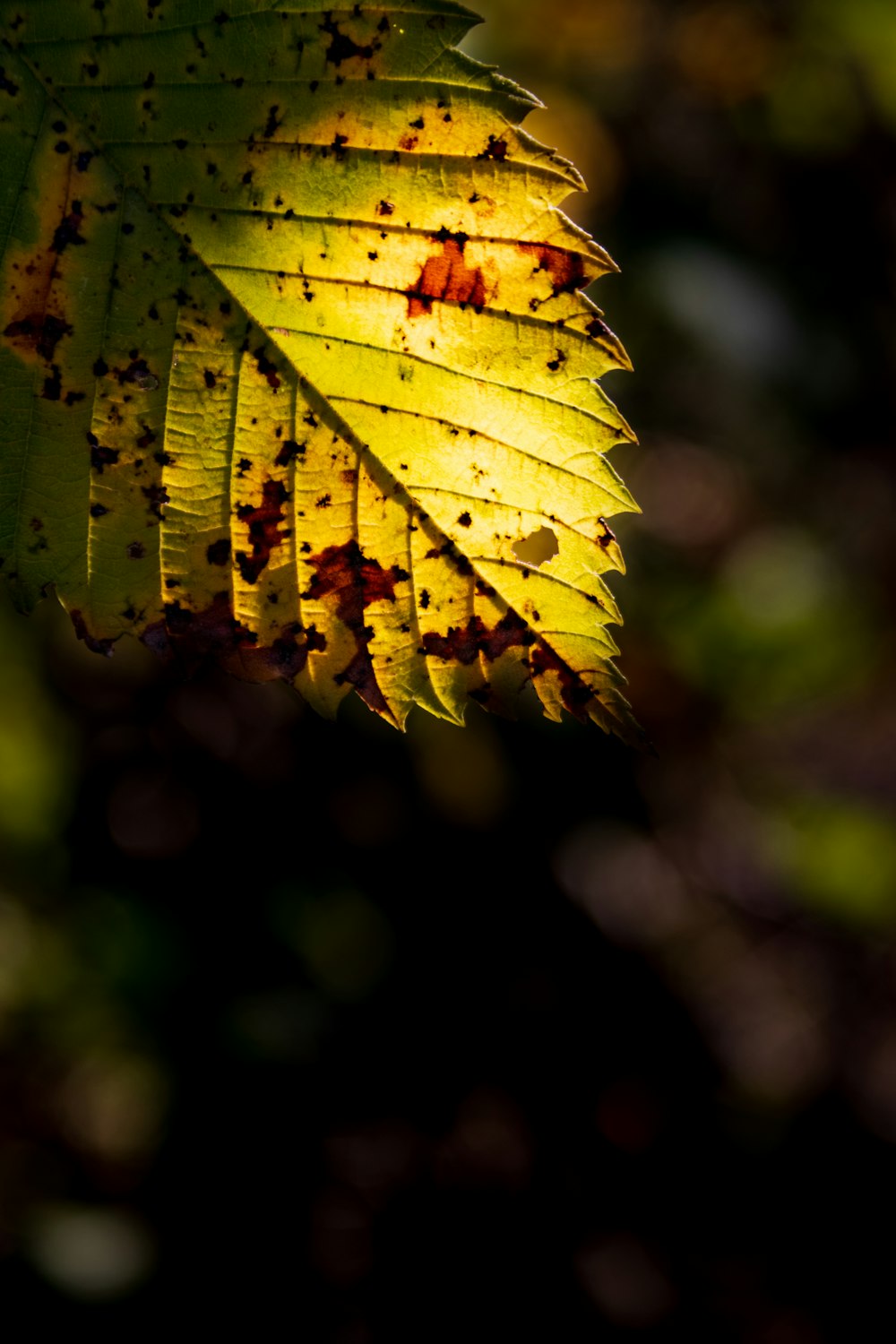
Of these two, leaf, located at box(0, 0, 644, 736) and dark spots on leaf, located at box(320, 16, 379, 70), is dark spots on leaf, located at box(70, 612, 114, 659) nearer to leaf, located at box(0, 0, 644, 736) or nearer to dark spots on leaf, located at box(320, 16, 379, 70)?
leaf, located at box(0, 0, 644, 736)

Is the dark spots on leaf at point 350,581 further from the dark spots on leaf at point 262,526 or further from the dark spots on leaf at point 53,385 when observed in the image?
the dark spots on leaf at point 53,385

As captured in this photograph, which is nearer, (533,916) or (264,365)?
(264,365)

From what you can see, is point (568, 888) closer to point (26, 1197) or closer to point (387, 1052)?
point (387, 1052)

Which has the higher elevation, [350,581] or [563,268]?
[563,268]

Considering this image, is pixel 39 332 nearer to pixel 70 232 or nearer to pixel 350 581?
pixel 70 232

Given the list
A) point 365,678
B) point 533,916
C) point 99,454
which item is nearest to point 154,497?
point 99,454
